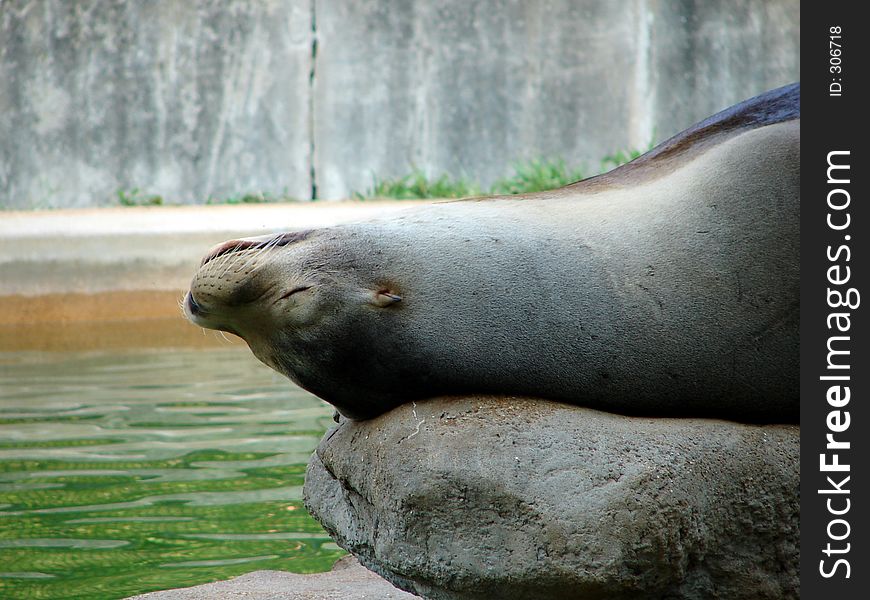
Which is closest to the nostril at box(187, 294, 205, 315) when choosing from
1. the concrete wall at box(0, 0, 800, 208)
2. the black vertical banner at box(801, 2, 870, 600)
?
the black vertical banner at box(801, 2, 870, 600)

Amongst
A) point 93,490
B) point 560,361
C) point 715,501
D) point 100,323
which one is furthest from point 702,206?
point 100,323

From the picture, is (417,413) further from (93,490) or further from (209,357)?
Answer: (209,357)

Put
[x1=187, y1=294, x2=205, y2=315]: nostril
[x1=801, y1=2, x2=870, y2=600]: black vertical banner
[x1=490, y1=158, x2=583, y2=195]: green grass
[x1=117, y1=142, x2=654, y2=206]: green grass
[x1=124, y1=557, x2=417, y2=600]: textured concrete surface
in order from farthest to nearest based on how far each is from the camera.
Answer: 1. [x1=117, y1=142, x2=654, y2=206]: green grass
2. [x1=490, y1=158, x2=583, y2=195]: green grass
3. [x1=124, y1=557, x2=417, y2=600]: textured concrete surface
4. [x1=187, y1=294, x2=205, y2=315]: nostril
5. [x1=801, y1=2, x2=870, y2=600]: black vertical banner

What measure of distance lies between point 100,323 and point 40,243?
27.7 inches

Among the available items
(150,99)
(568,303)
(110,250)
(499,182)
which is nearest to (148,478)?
(568,303)

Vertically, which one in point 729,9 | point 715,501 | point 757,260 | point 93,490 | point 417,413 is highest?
point 729,9

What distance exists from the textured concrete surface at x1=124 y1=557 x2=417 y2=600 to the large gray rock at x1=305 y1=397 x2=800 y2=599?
1.76 feet

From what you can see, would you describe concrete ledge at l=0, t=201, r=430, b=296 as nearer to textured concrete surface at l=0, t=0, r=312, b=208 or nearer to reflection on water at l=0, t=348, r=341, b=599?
reflection on water at l=0, t=348, r=341, b=599

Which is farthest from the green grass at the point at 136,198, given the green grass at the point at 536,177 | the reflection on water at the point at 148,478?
the reflection on water at the point at 148,478

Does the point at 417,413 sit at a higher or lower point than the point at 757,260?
lower

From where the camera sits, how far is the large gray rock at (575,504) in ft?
7.26

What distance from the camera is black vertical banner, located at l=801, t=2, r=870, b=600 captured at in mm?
2201

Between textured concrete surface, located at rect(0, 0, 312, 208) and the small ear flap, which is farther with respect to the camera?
textured concrete surface, located at rect(0, 0, 312, 208)

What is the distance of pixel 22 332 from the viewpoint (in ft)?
25.3
